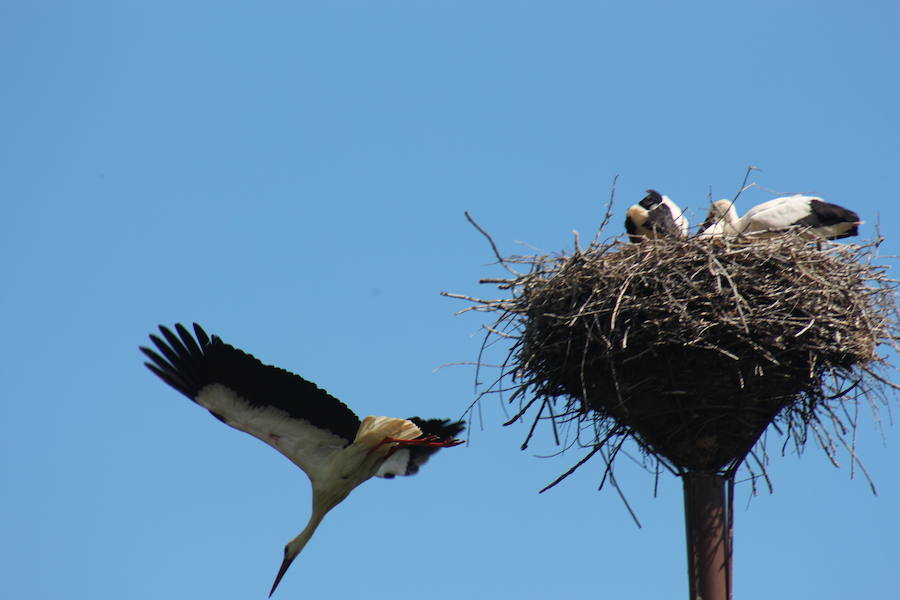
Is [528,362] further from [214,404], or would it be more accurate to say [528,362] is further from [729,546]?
[214,404]

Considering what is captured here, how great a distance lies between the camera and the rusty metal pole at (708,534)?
8122 millimetres

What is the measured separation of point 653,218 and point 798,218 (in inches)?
38.8

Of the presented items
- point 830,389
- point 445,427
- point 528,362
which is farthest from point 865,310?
point 445,427

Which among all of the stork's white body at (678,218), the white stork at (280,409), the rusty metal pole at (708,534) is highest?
the stork's white body at (678,218)

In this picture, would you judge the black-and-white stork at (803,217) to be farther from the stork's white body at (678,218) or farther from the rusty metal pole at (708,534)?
the rusty metal pole at (708,534)

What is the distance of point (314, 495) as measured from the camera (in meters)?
9.96

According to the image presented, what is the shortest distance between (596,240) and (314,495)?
9.36 ft

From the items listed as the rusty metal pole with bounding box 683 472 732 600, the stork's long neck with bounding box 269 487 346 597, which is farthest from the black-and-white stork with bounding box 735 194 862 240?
the stork's long neck with bounding box 269 487 346 597

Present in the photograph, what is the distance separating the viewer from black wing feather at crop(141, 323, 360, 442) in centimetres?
945

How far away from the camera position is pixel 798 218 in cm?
972

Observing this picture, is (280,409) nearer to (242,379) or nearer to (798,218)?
(242,379)

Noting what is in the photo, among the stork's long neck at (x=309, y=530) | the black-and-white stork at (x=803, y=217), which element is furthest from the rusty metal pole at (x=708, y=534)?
the stork's long neck at (x=309, y=530)

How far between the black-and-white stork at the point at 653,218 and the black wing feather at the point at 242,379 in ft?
7.71

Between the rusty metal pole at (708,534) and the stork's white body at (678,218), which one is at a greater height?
the stork's white body at (678,218)
